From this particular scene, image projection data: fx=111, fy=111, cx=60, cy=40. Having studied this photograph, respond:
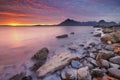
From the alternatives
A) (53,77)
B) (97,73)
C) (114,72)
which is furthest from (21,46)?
(114,72)

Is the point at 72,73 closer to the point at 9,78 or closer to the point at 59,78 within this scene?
the point at 59,78

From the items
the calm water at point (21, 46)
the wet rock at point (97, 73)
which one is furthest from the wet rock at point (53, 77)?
the calm water at point (21, 46)

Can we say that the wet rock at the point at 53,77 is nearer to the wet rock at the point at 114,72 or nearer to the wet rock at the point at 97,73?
the wet rock at the point at 97,73

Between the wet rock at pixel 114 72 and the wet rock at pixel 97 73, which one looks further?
the wet rock at pixel 97 73

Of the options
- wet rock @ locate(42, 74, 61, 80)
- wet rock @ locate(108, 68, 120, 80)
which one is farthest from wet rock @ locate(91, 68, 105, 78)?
wet rock @ locate(42, 74, 61, 80)

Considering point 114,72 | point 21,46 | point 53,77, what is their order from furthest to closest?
point 21,46 < point 53,77 < point 114,72

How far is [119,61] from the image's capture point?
4.47m

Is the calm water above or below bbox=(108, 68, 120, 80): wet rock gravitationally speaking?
below

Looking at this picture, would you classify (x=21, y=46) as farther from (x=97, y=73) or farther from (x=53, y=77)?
(x=97, y=73)

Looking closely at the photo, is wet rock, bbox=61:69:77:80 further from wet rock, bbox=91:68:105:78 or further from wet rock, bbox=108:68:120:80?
wet rock, bbox=108:68:120:80

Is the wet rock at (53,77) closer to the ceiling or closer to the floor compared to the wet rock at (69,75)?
closer to the floor

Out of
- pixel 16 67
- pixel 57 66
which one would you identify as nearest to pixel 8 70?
pixel 16 67

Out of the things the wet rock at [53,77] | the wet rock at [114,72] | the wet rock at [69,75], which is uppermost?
the wet rock at [114,72]

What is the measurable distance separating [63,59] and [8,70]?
247 cm
